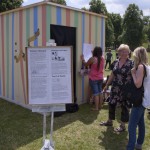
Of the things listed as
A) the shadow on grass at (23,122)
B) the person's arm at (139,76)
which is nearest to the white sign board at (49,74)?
the person's arm at (139,76)

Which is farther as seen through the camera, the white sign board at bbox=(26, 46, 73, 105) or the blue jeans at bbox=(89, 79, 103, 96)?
the blue jeans at bbox=(89, 79, 103, 96)

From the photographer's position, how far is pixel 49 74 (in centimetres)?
353

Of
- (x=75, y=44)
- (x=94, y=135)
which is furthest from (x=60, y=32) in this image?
(x=94, y=135)

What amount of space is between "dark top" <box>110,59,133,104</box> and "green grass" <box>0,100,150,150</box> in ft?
2.32

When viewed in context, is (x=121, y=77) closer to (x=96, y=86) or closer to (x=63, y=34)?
(x=96, y=86)

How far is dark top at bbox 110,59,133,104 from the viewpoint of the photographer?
4.84m

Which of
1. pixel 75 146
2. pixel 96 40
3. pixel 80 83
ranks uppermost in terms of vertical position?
pixel 96 40

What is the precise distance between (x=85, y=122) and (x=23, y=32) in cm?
267

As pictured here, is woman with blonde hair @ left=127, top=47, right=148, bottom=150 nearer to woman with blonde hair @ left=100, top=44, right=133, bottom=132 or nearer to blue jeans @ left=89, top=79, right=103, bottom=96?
woman with blonde hair @ left=100, top=44, right=133, bottom=132

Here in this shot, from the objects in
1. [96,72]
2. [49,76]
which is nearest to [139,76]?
[49,76]

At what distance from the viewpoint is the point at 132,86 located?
3902 millimetres

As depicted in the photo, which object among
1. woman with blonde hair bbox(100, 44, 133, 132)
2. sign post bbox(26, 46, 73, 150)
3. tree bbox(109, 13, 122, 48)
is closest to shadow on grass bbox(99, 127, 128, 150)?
woman with blonde hair bbox(100, 44, 133, 132)

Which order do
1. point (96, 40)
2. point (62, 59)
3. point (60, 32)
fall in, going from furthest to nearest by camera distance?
point (96, 40) → point (60, 32) → point (62, 59)

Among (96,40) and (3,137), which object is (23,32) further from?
(3,137)
